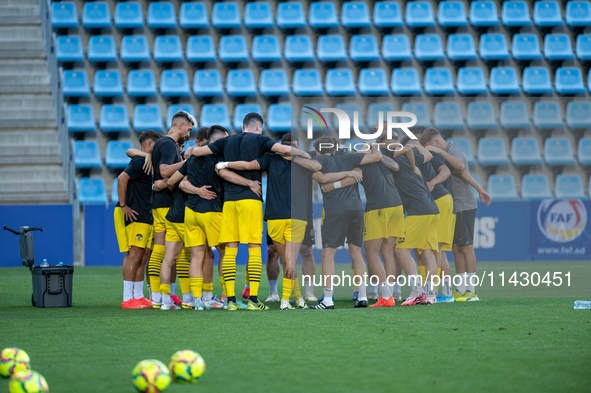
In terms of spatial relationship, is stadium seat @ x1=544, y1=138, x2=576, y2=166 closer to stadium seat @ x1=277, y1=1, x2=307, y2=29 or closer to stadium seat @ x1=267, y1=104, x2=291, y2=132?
stadium seat @ x1=267, y1=104, x2=291, y2=132

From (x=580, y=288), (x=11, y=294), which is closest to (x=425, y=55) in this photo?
(x=580, y=288)

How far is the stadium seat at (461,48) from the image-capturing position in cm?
1600

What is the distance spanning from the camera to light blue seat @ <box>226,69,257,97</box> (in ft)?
50.6

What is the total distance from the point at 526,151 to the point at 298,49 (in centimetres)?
611

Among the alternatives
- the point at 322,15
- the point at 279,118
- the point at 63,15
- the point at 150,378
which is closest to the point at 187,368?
the point at 150,378

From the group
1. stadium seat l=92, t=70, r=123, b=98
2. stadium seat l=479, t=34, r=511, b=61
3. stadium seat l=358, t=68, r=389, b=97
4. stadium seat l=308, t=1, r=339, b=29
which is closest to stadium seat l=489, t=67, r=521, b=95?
stadium seat l=479, t=34, r=511, b=61

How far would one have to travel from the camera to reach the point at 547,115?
1546 centimetres

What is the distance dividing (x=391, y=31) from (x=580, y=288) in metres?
9.79

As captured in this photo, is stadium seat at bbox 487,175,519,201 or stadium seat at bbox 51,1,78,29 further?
stadium seat at bbox 51,1,78,29

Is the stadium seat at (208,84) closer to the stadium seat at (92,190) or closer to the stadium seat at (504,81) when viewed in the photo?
the stadium seat at (92,190)

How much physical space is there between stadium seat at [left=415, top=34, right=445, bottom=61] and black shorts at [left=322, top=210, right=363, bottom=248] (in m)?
10.2

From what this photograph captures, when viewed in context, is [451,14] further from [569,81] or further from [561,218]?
[561,218]

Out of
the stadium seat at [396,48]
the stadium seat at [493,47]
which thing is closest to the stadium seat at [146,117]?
the stadium seat at [396,48]

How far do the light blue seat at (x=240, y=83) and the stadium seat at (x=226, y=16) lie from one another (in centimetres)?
138
